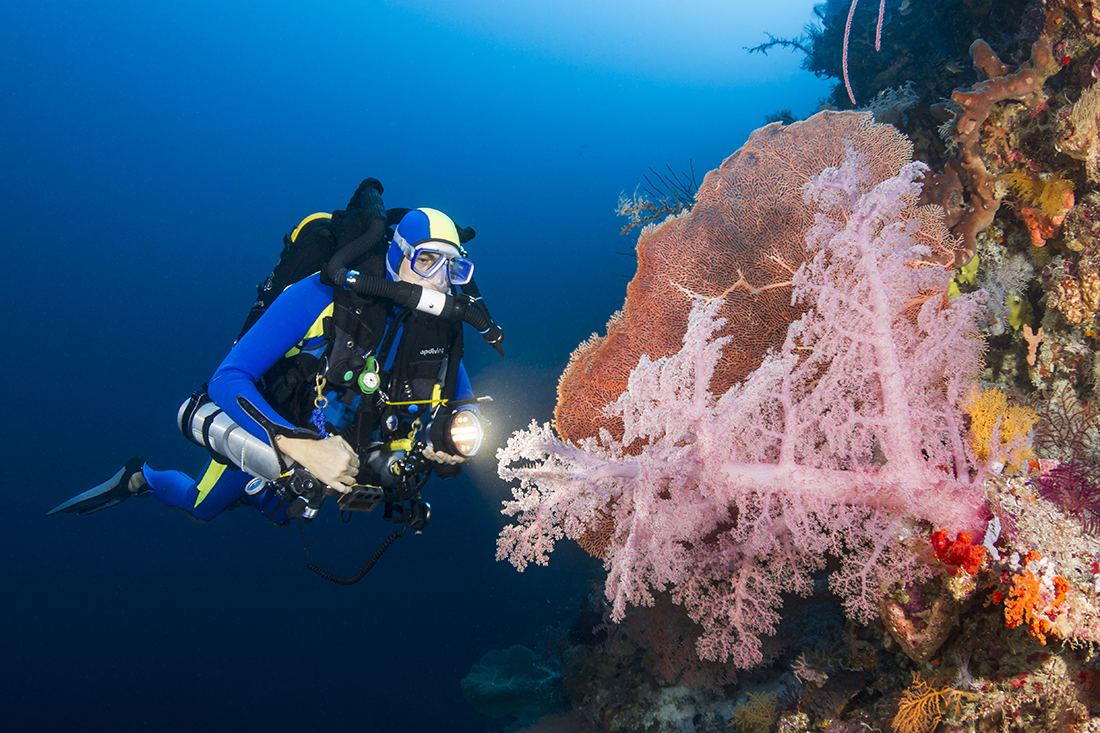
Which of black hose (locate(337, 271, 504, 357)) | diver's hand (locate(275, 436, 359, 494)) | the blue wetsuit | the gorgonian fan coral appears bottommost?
the gorgonian fan coral

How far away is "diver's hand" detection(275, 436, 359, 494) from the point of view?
269cm

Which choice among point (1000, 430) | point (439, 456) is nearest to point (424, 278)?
point (439, 456)

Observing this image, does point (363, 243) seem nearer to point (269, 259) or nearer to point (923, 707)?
point (923, 707)

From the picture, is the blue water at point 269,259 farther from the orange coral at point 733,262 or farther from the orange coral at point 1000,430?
the orange coral at point 1000,430

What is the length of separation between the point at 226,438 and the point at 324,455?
99 cm

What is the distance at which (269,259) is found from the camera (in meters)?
43.8

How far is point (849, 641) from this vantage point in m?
2.56

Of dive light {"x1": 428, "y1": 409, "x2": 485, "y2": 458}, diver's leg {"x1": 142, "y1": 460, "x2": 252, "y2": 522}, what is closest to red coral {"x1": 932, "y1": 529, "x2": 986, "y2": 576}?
dive light {"x1": 428, "y1": 409, "x2": 485, "y2": 458}

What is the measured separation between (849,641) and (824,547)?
79 cm

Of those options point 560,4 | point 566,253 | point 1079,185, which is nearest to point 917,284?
point 1079,185

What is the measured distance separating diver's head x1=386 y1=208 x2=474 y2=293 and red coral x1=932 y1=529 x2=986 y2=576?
310 cm

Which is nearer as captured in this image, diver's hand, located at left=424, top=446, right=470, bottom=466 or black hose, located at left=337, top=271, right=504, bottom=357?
black hose, located at left=337, top=271, right=504, bottom=357

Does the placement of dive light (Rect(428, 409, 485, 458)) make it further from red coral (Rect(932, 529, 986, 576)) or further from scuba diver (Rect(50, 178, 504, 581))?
red coral (Rect(932, 529, 986, 576))

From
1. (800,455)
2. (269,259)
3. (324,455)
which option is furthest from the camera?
(269,259)
